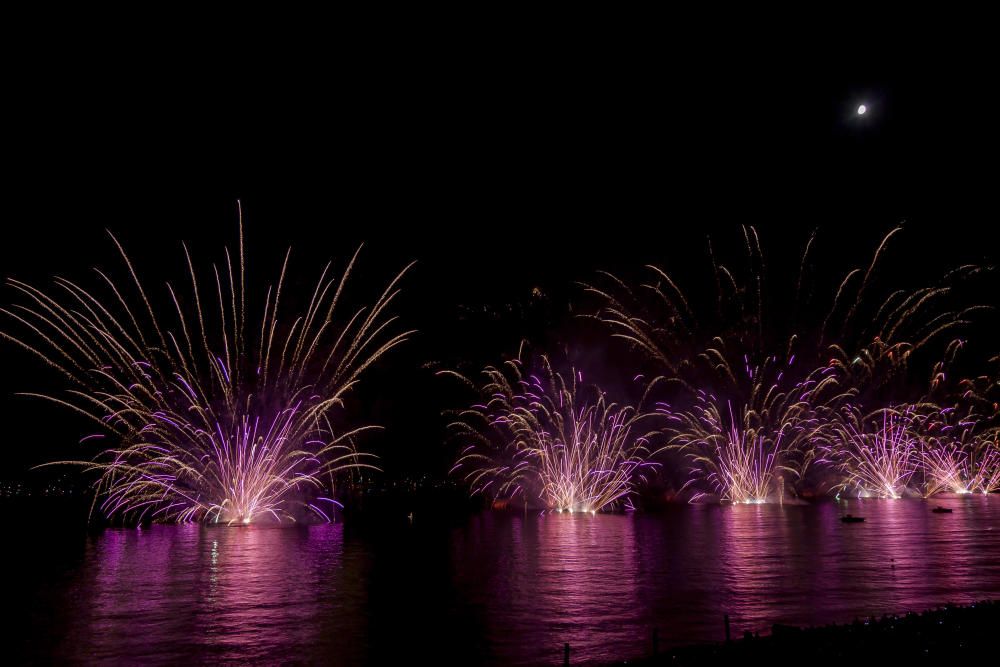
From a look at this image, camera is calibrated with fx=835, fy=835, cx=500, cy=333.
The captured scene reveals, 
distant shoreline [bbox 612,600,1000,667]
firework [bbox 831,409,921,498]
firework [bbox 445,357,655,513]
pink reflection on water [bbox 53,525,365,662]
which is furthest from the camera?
firework [bbox 831,409,921,498]

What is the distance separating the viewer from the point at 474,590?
1791 cm

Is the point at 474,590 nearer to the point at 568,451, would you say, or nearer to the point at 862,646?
the point at 862,646

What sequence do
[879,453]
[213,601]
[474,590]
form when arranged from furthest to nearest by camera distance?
[879,453] < [474,590] < [213,601]

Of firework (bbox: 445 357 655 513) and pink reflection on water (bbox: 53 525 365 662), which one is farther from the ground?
firework (bbox: 445 357 655 513)

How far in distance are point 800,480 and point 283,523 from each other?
36261mm

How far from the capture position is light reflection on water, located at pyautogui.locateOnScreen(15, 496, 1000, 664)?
1256cm

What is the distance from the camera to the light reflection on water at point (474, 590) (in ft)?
41.2

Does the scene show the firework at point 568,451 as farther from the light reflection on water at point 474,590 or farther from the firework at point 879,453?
the light reflection on water at point 474,590

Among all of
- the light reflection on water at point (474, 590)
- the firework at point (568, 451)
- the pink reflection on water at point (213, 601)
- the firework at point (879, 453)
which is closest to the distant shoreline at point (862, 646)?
the light reflection on water at point (474, 590)

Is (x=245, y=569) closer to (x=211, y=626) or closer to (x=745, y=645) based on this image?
(x=211, y=626)

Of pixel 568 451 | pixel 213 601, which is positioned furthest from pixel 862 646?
pixel 568 451

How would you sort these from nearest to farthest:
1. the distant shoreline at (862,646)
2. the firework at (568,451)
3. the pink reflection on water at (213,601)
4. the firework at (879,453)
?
the distant shoreline at (862,646), the pink reflection on water at (213,601), the firework at (568,451), the firework at (879,453)

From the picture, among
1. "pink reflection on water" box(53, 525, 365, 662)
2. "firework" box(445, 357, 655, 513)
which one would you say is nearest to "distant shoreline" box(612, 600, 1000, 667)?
"pink reflection on water" box(53, 525, 365, 662)

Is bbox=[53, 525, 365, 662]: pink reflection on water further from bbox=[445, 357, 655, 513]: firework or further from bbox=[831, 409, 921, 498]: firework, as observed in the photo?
bbox=[831, 409, 921, 498]: firework
